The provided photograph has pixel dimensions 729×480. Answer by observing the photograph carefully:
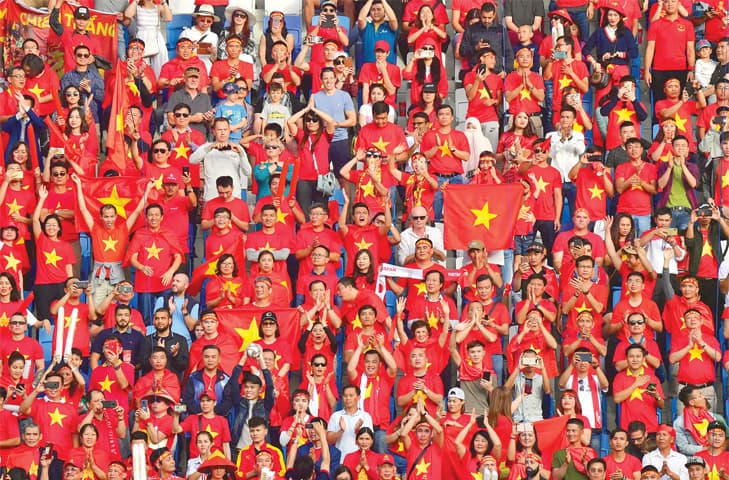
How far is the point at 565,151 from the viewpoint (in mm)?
25344

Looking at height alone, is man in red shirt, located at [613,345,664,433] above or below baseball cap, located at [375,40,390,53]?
below

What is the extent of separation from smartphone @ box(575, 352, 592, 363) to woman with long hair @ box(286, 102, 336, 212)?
130 inches

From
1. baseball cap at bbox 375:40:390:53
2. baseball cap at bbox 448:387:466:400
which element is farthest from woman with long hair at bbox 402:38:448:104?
baseball cap at bbox 448:387:466:400

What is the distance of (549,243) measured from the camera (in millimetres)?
24844

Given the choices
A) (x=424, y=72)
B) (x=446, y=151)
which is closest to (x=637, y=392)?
(x=446, y=151)

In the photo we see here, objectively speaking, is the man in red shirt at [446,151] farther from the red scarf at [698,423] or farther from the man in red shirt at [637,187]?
the red scarf at [698,423]

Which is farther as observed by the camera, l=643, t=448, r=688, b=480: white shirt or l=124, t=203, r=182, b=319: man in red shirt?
l=124, t=203, r=182, b=319: man in red shirt

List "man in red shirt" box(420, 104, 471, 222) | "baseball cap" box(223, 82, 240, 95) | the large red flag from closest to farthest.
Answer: "man in red shirt" box(420, 104, 471, 222), the large red flag, "baseball cap" box(223, 82, 240, 95)

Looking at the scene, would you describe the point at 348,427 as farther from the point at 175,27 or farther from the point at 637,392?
the point at 175,27

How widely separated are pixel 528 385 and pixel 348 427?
1.78 m

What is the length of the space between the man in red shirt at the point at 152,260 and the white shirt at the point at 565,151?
12.8 ft

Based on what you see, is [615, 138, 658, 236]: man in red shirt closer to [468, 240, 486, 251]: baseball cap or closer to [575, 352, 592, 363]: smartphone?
[468, 240, 486, 251]: baseball cap

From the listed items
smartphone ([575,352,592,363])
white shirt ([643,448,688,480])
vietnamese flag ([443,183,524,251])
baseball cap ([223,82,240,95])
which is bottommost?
white shirt ([643,448,688,480])

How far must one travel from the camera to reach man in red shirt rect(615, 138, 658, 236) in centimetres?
2497
